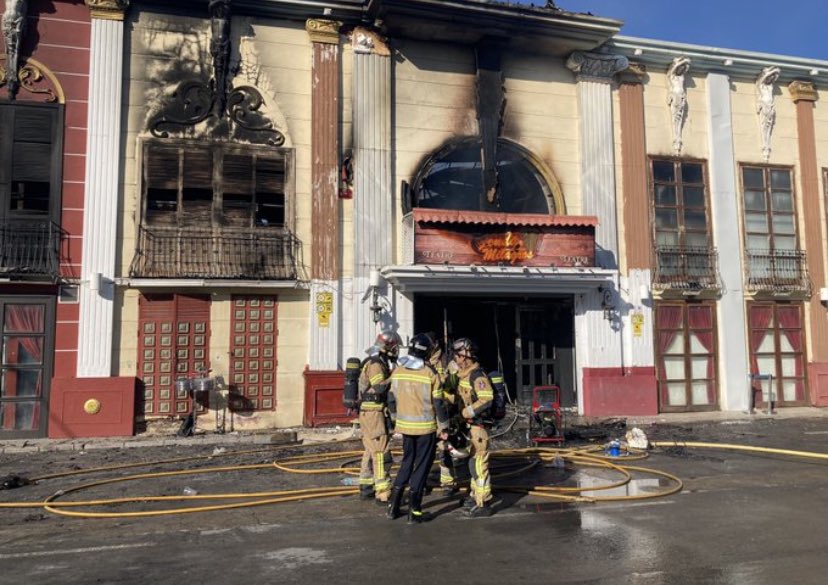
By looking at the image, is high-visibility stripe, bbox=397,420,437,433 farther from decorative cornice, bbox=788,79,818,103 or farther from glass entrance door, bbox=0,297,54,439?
decorative cornice, bbox=788,79,818,103

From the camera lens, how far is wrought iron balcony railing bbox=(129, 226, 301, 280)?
528 inches

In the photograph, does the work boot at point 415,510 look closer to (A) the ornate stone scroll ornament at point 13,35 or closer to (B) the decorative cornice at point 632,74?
(A) the ornate stone scroll ornament at point 13,35

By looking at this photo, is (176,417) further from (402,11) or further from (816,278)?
(816,278)

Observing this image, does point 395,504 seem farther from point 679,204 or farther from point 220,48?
point 679,204

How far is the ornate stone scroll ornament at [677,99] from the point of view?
56.3ft

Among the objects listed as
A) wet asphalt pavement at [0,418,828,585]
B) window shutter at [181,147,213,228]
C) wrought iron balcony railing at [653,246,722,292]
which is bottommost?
wet asphalt pavement at [0,418,828,585]

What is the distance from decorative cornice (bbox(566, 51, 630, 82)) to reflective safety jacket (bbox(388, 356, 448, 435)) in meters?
12.5

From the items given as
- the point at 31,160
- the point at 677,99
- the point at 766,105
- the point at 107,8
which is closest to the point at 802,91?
the point at 766,105

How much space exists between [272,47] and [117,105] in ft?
12.2

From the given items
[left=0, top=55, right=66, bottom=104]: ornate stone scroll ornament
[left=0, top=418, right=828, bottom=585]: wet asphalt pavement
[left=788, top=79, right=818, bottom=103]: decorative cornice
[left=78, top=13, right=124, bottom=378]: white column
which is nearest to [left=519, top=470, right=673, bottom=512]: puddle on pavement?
[left=0, top=418, right=828, bottom=585]: wet asphalt pavement

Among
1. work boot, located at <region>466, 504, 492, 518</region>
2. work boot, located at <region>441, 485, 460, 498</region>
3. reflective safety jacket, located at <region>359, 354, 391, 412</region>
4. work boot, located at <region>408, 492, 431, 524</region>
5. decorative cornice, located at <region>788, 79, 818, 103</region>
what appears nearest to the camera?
work boot, located at <region>408, 492, 431, 524</region>

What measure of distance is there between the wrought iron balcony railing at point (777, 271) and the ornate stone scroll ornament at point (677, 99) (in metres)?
3.77

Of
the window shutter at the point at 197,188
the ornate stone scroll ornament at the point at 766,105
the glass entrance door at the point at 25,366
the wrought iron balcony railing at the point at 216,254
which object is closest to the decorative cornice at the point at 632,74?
the ornate stone scroll ornament at the point at 766,105

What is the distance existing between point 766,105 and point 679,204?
162 inches
